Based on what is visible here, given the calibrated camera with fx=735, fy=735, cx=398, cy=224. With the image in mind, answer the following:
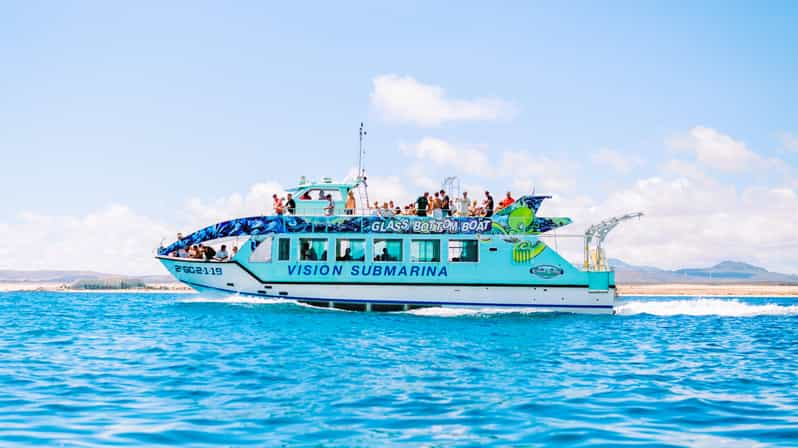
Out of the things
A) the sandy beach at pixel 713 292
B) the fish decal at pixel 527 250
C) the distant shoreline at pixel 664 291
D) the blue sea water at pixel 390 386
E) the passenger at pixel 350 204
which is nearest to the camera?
the blue sea water at pixel 390 386

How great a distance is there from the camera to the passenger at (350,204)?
1131 inches

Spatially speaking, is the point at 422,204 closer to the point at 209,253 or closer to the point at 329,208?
the point at 329,208

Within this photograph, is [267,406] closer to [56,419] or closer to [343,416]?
[343,416]

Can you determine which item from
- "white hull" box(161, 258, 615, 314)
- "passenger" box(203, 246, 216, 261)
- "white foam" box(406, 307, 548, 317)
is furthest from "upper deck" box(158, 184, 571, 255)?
"white foam" box(406, 307, 548, 317)

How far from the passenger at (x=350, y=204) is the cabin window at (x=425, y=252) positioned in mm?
2789

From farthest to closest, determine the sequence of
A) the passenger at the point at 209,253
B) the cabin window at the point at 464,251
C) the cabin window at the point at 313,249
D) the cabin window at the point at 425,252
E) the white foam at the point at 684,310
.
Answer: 1. the white foam at the point at 684,310
2. the passenger at the point at 209,253
3. the cabin window at the point at 313,249
4. the cabin window at the point at 425,252
5. the cabin window at the point at 464,251

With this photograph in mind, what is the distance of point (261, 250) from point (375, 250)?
438 cm

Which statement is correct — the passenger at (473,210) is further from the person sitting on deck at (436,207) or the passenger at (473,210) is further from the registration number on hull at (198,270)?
the registration number on hull at (198,270)

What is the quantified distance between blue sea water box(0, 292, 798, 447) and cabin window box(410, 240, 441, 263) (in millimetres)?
6923

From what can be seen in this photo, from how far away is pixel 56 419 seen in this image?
28.4 ft

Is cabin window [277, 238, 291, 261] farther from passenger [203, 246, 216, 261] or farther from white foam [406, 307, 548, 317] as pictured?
white foam [406, 307, 548, 317]

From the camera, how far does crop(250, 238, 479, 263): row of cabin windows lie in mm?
27750

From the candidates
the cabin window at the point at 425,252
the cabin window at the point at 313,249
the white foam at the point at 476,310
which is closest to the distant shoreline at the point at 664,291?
the cabin window at the point at 313,249

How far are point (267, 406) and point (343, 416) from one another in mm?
1142
